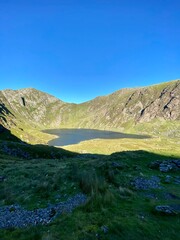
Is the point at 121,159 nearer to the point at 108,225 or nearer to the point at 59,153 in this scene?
the point at 108,225

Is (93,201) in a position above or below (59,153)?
above

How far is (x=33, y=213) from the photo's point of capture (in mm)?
15828

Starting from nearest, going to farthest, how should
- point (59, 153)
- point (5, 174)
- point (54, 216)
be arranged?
point (54, 216), point (5, 174), point (59, 153)

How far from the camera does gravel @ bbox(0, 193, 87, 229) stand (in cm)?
1420

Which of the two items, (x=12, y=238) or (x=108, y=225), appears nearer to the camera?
(x=12, y=238)

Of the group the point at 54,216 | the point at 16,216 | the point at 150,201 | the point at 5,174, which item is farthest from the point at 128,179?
the point at 5,174

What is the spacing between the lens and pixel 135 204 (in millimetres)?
17031

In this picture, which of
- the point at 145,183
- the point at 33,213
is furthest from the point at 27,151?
the point at 33,213

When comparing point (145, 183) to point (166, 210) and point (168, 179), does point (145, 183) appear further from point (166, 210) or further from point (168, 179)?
point (166, 210)

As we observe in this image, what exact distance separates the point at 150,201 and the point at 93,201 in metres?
5.54

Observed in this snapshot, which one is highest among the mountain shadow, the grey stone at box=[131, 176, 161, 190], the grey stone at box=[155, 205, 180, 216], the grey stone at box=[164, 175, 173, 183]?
the grey stone at box=[155, 205, 180, 216]

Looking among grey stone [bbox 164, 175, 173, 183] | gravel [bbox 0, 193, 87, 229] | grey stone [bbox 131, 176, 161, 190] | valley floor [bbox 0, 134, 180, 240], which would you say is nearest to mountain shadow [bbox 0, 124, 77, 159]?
valley floor [bbox 0, 134, 180, 240]

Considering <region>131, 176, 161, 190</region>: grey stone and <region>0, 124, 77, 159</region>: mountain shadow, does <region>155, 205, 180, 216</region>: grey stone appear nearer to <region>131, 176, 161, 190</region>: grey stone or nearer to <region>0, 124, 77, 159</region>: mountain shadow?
<region>131, 176, 161, 190</region>: grey stone

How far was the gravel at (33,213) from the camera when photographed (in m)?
14.2
